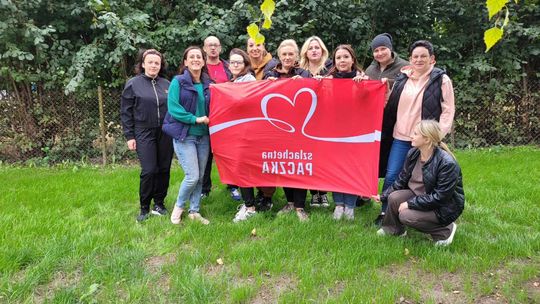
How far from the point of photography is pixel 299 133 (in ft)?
15.0

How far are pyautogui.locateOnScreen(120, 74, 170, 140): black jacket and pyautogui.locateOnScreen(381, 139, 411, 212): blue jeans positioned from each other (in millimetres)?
2557

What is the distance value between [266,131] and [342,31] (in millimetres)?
4872

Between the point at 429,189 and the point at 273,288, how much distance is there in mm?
1685

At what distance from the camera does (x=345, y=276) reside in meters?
3.36

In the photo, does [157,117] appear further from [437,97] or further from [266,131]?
[437,97]

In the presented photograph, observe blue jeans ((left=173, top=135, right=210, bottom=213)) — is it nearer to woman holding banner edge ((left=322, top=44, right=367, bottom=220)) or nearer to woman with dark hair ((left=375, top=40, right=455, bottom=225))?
woman holding banner edge ((left=322, top=44, right=367, bottom=220))

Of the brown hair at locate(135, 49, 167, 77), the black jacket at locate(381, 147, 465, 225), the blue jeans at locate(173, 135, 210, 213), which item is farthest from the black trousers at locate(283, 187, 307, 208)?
the brown hair at locate(135, 49, 167, 77)

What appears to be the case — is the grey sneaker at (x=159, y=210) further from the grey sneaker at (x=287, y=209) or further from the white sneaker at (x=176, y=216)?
the grey sneaker at (x=287, y=209)

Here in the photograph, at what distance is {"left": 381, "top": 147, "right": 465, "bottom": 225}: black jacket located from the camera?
3.59 metres

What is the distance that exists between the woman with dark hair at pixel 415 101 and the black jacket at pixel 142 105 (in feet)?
8.22

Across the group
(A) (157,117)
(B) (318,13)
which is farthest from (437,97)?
(B) (318,13)

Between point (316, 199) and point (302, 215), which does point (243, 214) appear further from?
point (316, 199)

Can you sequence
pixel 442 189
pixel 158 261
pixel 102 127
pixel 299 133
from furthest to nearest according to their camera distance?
1. pixel 102 127
2. pixel 299 133
3. pixel 158 261
4. pixel 442 189

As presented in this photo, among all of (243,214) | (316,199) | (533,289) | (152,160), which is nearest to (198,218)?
(243,214)
